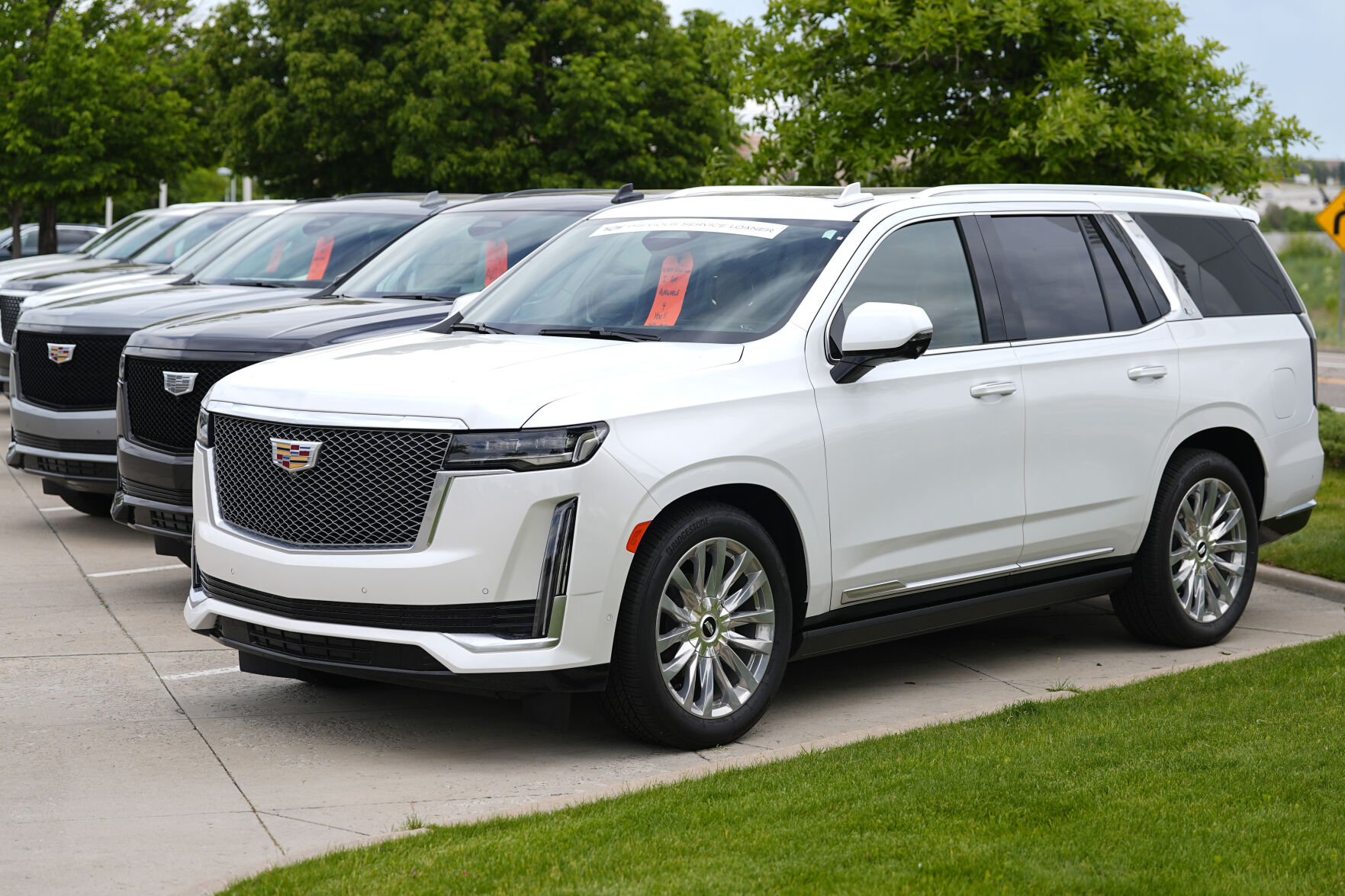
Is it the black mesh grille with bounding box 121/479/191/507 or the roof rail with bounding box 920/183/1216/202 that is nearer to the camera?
the roof rail with bounding box 920/183/1216/202

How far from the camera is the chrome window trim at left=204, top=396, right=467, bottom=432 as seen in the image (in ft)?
17.9

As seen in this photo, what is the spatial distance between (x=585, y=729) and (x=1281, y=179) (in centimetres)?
939

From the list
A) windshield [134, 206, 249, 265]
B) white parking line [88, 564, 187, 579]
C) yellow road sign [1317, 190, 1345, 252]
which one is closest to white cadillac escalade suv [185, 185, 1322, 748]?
white parking line [88, 564, 187, 579]

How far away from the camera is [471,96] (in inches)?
1260

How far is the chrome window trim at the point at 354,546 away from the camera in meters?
5.44

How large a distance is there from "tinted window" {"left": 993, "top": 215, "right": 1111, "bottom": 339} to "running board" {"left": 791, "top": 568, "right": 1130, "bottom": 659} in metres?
1.07

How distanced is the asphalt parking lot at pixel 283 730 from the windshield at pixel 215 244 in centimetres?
466

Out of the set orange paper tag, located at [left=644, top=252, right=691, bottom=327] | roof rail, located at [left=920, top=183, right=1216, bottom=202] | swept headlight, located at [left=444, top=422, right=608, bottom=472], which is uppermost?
roof rail, located at [left=920, top=183, right=1216, bottom=202]

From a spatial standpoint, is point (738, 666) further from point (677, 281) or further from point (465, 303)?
point (465, 303)

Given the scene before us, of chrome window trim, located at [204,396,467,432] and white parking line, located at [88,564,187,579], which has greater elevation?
chrome window trim, located at [204,396,467,432]

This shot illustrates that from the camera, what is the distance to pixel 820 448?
19.9ft

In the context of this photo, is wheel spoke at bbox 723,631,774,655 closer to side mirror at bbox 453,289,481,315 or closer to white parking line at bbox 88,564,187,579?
side mirror at bbox 453,289,481,315

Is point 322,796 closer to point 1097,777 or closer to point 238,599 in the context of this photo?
point 238,599

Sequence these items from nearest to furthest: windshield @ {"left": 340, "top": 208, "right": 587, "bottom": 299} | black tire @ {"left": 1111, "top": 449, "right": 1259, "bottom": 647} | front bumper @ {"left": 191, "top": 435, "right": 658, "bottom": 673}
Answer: front bumper @ {"left": 191, "top": 435, "right": 658, "bottom": 673} < black tire @ {"left": 1111, "top": 449, "right": 1259, "bottom": 647} < windshield @ {"left": 340, "top": 208, "right": 587, "bottom": 299}
